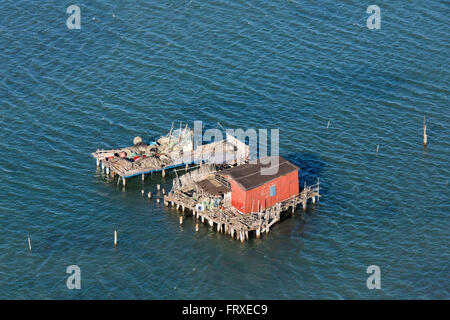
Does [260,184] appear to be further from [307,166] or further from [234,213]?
[307,166]

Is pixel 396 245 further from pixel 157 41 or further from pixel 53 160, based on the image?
pixel 157 41

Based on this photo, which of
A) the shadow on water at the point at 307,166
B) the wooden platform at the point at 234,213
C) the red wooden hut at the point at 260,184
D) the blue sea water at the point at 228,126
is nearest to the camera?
the blue sea water at the point at 228,126

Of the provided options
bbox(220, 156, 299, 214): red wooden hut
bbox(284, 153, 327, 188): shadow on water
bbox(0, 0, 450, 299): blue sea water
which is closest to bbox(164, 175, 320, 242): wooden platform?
bbox(220, 156, 299, 214): red wooden hut

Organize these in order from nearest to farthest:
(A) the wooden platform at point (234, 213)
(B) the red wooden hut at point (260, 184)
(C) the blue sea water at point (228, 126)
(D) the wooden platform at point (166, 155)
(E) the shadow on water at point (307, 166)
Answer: (C) the blue sea water at point (228, 126)
(A) the wooden platform at point (234, 213)
(B) the red wooden hut at point (260, 184)
(D) the wooden platform at point (166, 155)
(E) the shadow on water at point (307, 166)

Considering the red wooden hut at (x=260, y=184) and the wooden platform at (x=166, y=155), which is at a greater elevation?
the wooden platform at (x=166, y=155)

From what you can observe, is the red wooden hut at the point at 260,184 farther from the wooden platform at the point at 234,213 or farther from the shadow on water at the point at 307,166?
the shadow on water at the point at 307,166

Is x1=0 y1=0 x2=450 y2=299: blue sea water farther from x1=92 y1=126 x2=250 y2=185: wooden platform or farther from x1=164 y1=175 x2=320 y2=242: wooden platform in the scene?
x1=92 y1=126 x2=250 y2=185: wooden platform

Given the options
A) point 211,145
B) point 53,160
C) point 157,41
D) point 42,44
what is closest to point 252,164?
point 211,145

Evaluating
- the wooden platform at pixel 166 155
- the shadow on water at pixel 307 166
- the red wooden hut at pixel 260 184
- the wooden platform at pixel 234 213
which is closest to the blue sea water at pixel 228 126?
the shadow on water at pixel 307 166
